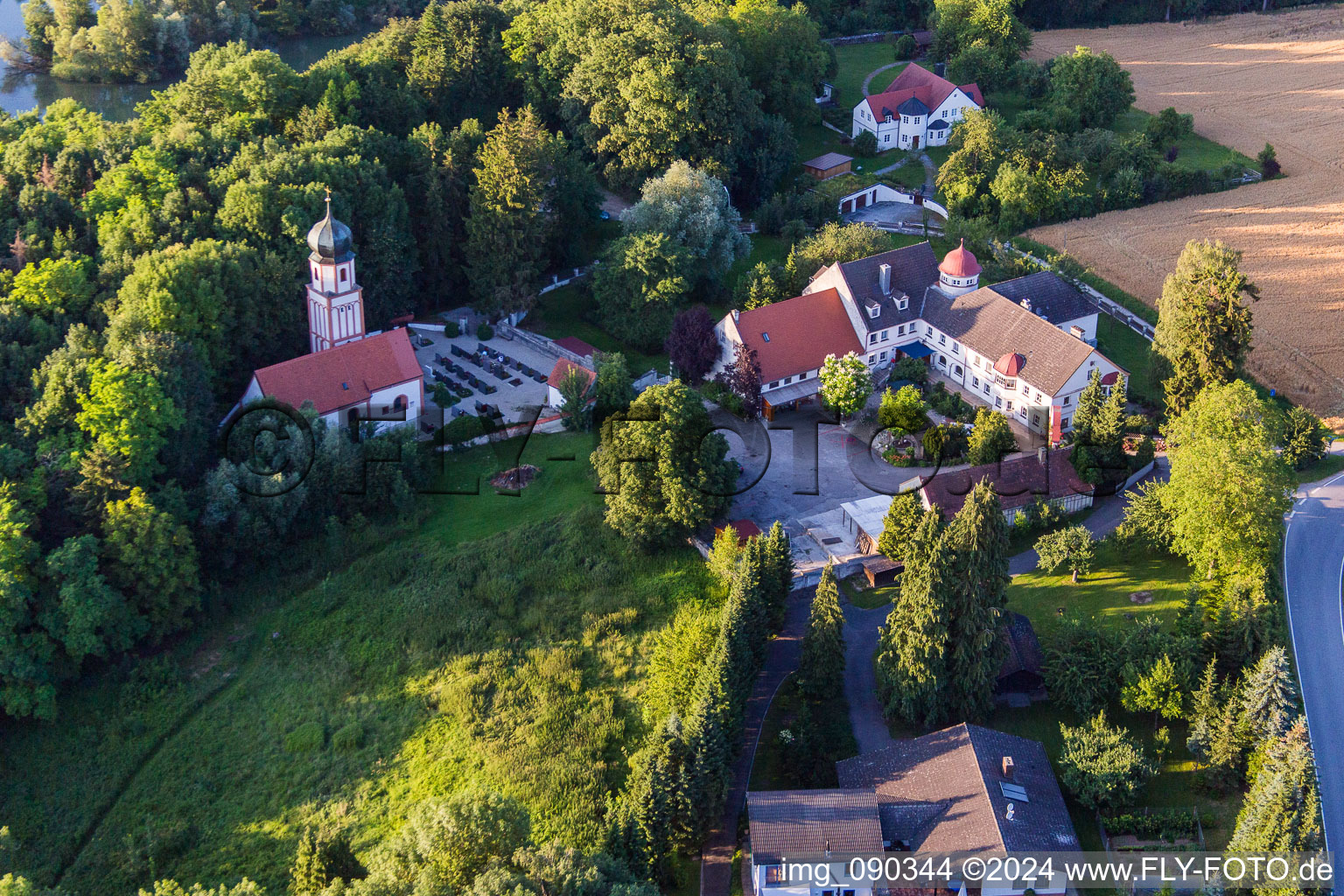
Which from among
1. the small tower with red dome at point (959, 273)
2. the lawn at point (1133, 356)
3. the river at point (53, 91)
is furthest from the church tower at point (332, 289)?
the river at point (53, 91)

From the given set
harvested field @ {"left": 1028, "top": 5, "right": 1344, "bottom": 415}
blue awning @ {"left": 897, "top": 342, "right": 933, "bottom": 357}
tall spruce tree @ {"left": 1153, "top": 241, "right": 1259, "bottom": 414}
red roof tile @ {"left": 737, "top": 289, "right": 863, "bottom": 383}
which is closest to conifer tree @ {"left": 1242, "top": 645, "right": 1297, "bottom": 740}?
tall spruce tree @ {"left": 1153, "top": 241, "right": 1259, "bottom": 414}

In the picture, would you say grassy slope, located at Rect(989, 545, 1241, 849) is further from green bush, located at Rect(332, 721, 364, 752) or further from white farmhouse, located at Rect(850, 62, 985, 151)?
white farmhouse, located at Rect(850, 62, 985, 151)

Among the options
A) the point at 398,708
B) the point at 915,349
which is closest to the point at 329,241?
the point at 398,708

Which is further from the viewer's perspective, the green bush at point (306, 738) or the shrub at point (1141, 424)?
the shrub at point (1141, 424)

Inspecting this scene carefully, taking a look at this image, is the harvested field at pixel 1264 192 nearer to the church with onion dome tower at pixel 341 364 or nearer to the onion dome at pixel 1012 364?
the onion dome at pixel 1012 364

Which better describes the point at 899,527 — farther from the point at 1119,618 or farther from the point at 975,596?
the point at 1119,618

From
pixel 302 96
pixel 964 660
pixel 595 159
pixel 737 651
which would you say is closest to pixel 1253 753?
pixel 964 660
